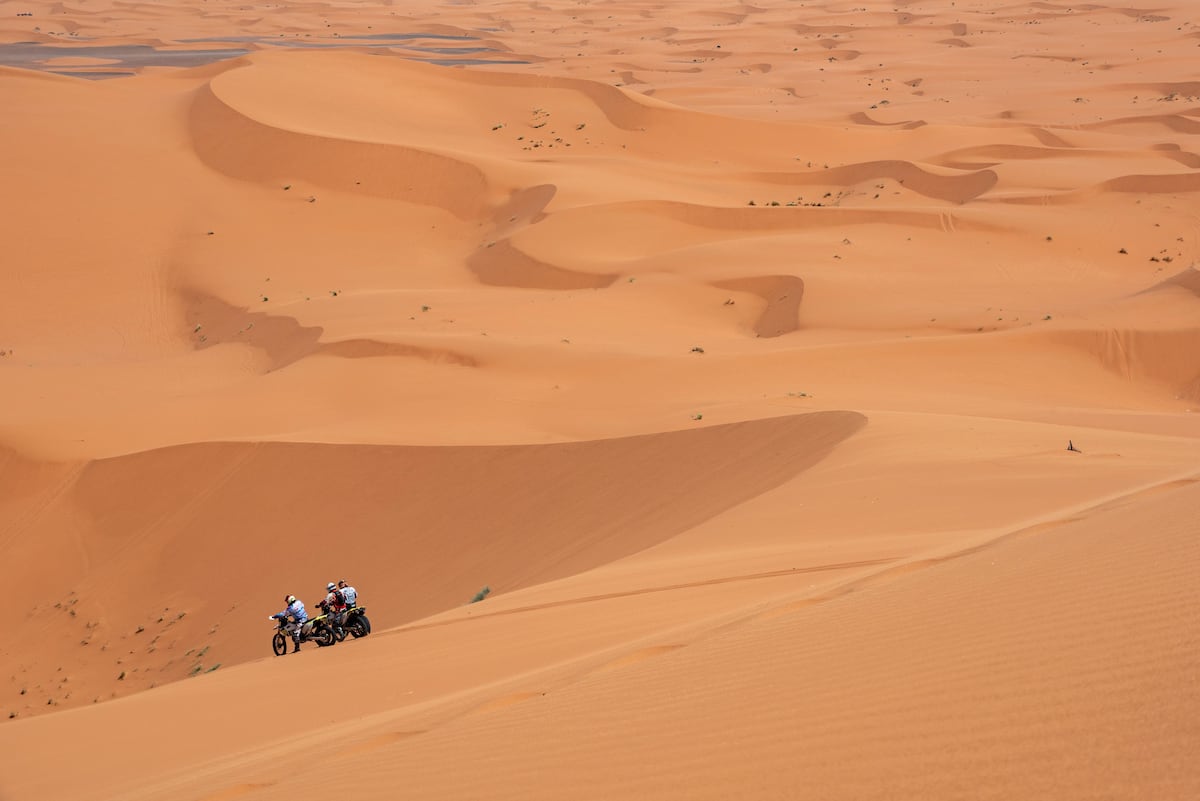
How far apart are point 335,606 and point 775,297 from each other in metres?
15.3

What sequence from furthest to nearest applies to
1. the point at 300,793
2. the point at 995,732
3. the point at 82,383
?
the point at 82,383
the point at 300,793
the point at 995,732

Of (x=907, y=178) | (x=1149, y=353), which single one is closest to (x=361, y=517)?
(x=1149, y=353)

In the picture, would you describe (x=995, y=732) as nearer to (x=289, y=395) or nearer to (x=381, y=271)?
(x=289, y=395)

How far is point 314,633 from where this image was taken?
33.6 feet

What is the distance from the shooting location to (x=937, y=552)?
7.86 meters

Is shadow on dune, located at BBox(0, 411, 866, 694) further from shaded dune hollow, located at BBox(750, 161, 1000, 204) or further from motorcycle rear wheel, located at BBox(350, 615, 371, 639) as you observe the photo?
shaded dune hollow, located at BBox(750, 161, 1000, 204)

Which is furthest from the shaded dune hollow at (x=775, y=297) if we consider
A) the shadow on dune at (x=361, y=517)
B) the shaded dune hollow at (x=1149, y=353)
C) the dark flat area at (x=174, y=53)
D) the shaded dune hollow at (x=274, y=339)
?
the dark flat area at (x=174, y=53)

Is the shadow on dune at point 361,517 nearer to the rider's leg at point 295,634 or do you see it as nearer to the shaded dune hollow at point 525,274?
the rider's leg at point 295,634

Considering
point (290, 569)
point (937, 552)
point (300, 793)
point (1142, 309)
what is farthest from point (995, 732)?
point (1142, 309)

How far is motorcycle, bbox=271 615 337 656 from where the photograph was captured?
1009 centimetres

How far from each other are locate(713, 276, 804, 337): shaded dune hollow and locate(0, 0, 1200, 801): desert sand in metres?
0.12

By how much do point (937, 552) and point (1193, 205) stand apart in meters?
25.0

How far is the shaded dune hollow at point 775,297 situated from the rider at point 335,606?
13.5 metres

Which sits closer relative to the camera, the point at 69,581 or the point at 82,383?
the point at 69,581
